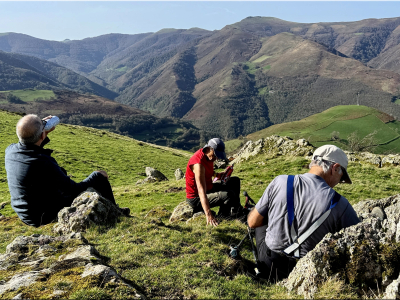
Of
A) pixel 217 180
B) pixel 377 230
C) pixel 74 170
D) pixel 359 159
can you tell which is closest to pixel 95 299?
pixel 377 230

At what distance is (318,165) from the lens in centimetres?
546

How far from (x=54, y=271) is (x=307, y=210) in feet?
17.1

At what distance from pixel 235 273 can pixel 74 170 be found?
40.4m

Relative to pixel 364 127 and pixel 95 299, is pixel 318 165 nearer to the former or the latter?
pixel 95 299

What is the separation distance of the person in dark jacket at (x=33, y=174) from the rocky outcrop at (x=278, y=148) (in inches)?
990

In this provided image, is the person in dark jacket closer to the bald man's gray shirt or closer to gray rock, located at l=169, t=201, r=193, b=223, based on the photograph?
gray rock, located at l=169, t=201, r=193, b=223

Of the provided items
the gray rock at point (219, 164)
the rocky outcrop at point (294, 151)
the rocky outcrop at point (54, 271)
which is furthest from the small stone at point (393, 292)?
the gray rock at point (219, 164)

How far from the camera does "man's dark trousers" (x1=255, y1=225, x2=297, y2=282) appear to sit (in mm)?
5695

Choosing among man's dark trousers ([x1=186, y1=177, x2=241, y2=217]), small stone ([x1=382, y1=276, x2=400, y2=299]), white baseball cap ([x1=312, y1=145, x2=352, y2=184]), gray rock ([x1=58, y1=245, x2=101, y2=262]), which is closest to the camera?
small stone ([x1=382, y1=276, x2=400, y2=299])

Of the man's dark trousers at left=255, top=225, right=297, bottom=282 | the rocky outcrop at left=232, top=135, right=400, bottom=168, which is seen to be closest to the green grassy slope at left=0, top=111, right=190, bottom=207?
the rocky outcrop at left=232, top=135, right=400, bottom=168

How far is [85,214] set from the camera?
8.59 m

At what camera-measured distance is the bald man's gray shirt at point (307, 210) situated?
16.5ft

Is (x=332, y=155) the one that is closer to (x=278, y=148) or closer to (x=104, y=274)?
(x=104, y=274)

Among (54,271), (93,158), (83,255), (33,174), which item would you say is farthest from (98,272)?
(93,158)
